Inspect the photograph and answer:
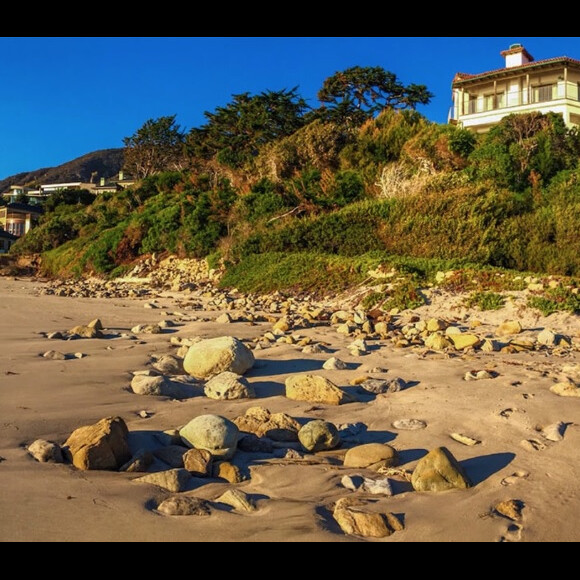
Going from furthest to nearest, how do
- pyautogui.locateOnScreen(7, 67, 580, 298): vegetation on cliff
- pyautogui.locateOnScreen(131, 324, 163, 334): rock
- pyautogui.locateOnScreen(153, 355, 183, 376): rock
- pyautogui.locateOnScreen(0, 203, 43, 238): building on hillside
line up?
1. pyautogui.locateOnScreen(0, 203, 43, 238): building on hillside
2. pyautogui.locateOnScreen(7, 67, 580, 298): vegetation on cliff
3. pyautogui.locateOnScreen(131, 324, 163, 334): rock
4. pyautogui.locateOnScreen(153, 355, 183, 376): rock

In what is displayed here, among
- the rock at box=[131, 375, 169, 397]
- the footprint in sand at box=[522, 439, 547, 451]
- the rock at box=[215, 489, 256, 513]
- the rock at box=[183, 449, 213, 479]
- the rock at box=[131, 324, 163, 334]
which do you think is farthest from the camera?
the rock at box=[131, 324, 163, 334]

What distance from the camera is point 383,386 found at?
4.89 meters

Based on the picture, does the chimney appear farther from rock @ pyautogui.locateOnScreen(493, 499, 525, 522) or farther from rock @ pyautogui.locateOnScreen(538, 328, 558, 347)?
rock @ pyautogui.locateOnScreen(493, 499, 525, 522)

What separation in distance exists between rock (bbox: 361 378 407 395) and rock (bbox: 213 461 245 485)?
2023 millimetres

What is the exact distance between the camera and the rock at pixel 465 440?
11.8 ft

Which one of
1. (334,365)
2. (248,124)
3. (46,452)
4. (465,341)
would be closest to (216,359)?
(334,365)

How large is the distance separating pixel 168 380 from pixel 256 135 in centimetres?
2871

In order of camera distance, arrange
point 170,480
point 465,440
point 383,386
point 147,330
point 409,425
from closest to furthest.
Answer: point 170,480 → point 465,440 → point 409,425 → point 383,386 → point 147,330

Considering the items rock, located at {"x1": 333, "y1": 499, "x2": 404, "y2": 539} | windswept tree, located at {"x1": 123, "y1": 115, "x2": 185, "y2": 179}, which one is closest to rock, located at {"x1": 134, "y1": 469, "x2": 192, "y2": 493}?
rock, located at {"x1": 333, "y1": 499, "x2": 404, "y2": 539}

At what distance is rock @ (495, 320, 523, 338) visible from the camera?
7699 millimetres

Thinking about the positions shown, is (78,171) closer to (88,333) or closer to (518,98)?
(518,98)

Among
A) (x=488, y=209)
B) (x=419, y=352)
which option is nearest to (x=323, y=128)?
(x=488, y=209)

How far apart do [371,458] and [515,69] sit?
36.4 metres

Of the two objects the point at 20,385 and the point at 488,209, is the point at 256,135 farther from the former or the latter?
the point at 20,385
